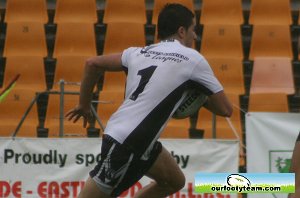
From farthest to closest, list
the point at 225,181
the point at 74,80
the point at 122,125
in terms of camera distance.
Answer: the point at 74,80
the point at 225,181
the point at 122,125

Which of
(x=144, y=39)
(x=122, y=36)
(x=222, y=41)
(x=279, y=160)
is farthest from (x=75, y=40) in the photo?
(x=279, y=160)

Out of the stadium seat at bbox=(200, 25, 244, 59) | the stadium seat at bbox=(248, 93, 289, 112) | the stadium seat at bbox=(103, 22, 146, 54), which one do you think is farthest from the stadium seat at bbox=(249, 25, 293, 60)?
the stadium seat at bbox=(103, 22, 146, 54)

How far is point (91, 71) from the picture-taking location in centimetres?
432

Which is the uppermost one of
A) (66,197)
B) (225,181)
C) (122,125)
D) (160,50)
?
(160,50)

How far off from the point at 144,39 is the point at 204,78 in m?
6.84

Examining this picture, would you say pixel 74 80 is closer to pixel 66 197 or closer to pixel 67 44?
pixel 67 44

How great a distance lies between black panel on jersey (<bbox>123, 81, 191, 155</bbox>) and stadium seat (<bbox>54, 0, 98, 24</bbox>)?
23.6 ft

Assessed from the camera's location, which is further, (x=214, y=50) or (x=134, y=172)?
(x=214, y=50)

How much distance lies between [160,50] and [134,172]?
691 mm

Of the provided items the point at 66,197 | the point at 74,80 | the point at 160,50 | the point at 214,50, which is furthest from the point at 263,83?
the point at 160,50

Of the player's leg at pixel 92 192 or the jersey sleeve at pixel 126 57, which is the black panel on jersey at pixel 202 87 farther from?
the player's leg at pixel 92 192

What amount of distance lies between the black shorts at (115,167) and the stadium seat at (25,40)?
6.93m

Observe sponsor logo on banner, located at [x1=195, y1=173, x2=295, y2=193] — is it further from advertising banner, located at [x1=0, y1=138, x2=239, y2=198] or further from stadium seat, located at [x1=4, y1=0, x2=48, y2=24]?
stadium seat, located at [x1=4, y1=0, x2=48, y2=24]

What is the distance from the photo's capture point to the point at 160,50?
13.9ft
